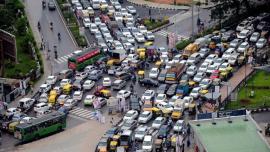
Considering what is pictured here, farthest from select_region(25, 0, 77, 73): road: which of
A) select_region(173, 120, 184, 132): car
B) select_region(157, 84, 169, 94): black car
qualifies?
select_region(173, 120, 184, 132): car

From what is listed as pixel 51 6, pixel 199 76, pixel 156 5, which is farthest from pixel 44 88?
pixel 156 5

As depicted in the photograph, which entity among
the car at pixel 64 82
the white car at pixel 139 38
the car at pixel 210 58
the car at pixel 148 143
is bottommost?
the car at pixel 148 143

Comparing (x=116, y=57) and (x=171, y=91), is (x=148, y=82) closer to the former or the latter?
(x=171, y=91)

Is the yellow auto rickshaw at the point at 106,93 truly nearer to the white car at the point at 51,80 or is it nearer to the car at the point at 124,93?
the car at the point at 124,93

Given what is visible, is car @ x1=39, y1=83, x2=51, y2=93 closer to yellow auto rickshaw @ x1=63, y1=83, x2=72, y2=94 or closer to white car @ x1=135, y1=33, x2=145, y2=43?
yellow auto rickshaw @ x1=63, y1=83, x2=72, y2=94

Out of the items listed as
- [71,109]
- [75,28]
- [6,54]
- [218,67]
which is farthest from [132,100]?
[75,28]

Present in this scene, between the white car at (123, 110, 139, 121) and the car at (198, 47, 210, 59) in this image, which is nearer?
the white car at (123, 110, 139, 121)

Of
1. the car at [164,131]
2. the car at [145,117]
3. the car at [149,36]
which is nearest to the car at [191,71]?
the car at [145,117]
